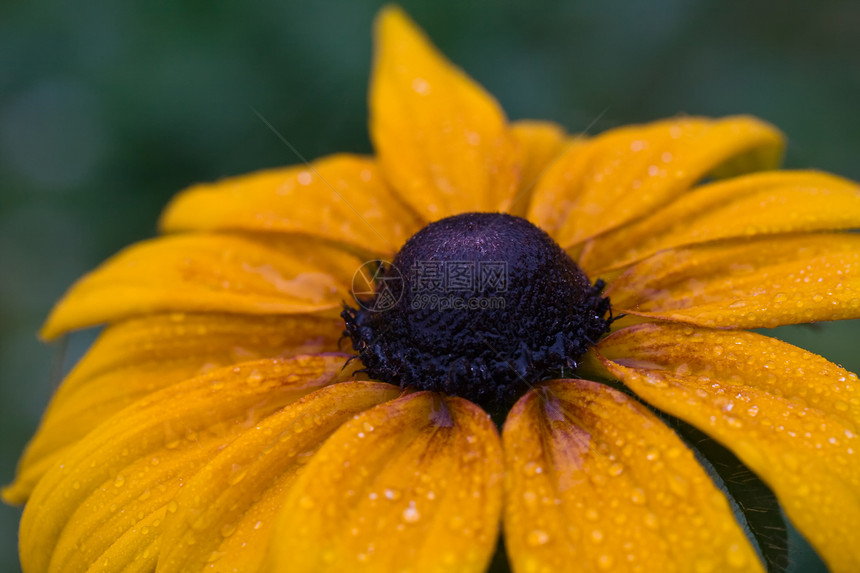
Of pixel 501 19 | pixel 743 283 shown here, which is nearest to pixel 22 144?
pixel 501 19

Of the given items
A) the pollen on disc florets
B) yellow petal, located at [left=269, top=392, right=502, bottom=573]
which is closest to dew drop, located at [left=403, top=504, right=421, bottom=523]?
yellow petal, located at [left=269, top=392, right=502, bottom=573]

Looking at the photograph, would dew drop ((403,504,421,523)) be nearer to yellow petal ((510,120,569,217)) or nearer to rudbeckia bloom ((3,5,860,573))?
rudbeckia bloom ((3,5,860,573))

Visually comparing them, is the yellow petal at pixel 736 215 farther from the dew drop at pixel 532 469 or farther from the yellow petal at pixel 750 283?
the dew drop at pixel 532 469

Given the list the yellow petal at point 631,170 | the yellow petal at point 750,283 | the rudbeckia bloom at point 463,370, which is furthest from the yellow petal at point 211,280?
the yellow petal at point 750,283

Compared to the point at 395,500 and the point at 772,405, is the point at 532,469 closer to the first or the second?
the point at 395,500

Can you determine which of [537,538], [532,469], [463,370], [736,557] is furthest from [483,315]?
[736,557]

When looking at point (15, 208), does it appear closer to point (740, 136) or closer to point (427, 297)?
point (427, 297)
